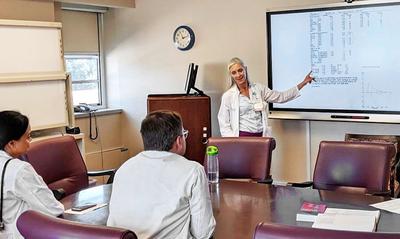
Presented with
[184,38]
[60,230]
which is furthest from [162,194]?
[184,38]

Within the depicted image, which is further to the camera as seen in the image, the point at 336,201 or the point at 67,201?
the point at 67,201

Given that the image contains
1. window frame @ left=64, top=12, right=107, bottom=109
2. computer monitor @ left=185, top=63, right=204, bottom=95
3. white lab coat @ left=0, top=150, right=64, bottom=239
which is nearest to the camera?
white lab coat @ left=0, top=150, right=64, bottom=239

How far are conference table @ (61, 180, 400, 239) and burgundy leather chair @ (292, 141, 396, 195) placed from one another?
0.37 m

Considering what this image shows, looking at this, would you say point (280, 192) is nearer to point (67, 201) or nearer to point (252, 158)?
point (252, 158)

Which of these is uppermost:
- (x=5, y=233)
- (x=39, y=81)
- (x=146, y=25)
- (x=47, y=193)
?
(x=146, y=25)

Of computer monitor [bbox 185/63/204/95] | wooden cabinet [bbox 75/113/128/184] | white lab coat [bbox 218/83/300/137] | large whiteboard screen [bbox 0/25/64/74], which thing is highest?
large whiteboard screen [bbox 0/25/64/74]

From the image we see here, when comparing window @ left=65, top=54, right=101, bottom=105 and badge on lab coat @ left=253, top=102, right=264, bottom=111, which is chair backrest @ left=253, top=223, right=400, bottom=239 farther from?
window @ left=65, top=54, right=101, bottom=105

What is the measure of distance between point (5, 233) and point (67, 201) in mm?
391

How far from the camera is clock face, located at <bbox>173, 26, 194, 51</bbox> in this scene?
554 centimetres

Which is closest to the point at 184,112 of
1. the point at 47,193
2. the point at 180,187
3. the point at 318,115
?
the point at 318,115

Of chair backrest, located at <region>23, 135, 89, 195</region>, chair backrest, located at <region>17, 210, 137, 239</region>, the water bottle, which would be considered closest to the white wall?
the water bottle

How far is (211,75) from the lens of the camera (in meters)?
5.48

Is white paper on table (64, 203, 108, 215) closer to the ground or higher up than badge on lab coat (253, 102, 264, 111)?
closer to the ground

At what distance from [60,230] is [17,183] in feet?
2.51
